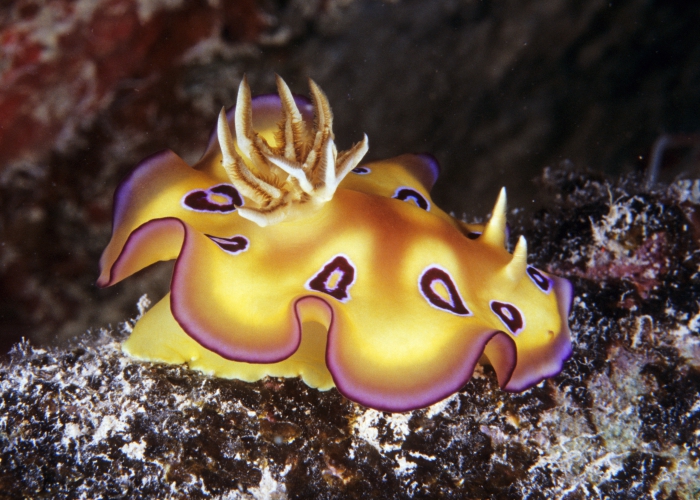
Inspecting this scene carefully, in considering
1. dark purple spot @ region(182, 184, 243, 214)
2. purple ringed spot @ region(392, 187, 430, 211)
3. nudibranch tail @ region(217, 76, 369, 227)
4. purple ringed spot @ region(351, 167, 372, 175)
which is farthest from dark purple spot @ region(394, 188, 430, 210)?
dark purple spot @ region(182, 184, 243, 214)

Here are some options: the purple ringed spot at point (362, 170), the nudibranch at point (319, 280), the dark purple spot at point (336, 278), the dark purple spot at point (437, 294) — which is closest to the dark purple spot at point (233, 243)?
the nudibranch at point (319, 280)

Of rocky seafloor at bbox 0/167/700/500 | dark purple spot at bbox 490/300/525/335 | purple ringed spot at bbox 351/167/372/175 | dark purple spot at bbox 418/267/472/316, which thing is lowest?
rocky seafloor at bbox 0/167/700/500

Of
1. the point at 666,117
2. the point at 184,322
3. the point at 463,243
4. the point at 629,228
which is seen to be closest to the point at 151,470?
the point at 184,322

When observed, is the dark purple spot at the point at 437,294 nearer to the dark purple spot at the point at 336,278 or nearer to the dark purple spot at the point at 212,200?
the dark purple spot at the point at 336,278

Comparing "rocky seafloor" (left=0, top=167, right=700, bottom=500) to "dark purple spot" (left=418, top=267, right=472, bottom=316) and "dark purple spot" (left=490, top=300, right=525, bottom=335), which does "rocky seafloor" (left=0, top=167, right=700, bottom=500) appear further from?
"dark purple spot" (left=418, top=267, right=472, bottom=316)

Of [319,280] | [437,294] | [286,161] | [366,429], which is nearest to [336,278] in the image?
[319,280]

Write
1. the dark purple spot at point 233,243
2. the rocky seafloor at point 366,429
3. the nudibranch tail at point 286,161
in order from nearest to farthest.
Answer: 1. the rocky seafloor at point 366,429
2. the nudibranch tail at point 286,161
3. the dark purple spot at point 233,243

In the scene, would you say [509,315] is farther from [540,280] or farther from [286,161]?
[286,161]
